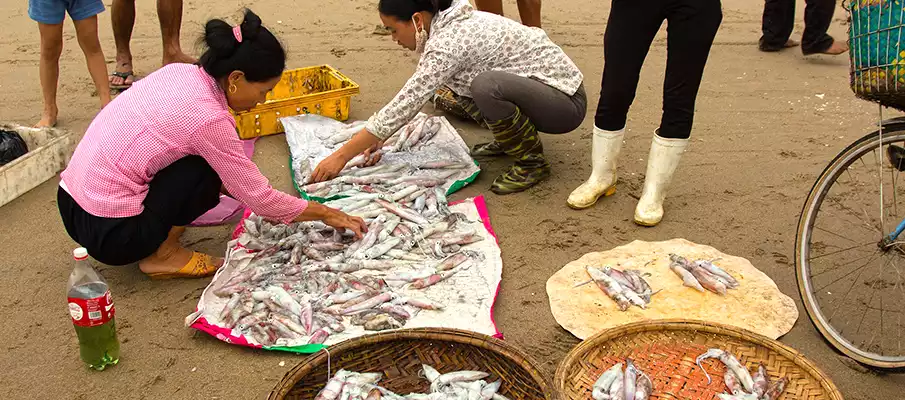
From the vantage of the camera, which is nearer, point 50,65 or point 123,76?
point 50,65

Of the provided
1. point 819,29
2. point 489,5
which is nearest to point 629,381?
point 489,5

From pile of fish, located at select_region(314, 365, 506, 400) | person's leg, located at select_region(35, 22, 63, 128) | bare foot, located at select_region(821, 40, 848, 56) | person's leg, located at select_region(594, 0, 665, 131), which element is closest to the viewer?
pile of fish, located at select_region(314, 365, 506, 400)

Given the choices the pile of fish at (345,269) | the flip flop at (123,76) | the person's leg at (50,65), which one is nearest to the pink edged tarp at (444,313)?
the pile of fish at (345,269)

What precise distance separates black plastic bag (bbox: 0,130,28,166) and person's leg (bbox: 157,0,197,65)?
5.75ft

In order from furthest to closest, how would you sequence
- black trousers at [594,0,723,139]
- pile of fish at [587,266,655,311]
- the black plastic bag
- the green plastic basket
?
the black plastic bag → black trousers at [594,0,723,139] → pile of fish at [587,266,655,311] → the green plastic basket

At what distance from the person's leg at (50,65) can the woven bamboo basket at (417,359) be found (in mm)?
3511

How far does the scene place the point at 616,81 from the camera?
4.21 m

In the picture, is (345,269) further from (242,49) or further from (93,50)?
(93,50)

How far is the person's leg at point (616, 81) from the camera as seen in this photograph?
404cm

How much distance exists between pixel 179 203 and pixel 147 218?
0.51 ft

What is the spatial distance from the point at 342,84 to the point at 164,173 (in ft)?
7.93

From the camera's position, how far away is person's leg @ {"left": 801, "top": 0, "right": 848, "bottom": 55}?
22.8ft

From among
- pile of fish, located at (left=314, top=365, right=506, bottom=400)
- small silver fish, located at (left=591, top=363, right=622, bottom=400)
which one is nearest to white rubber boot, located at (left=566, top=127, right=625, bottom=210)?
small silver fish, located at (left=591, top=363, right=622, bottom=400)

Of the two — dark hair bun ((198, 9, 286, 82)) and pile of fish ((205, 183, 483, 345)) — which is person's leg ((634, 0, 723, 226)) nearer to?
pile of fish ((205, 183, 483, 345))
